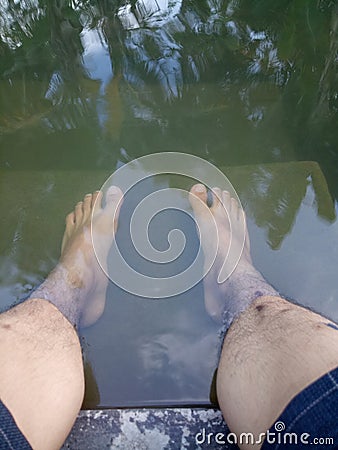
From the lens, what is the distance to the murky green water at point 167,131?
1234 millimetres

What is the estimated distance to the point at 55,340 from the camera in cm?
98

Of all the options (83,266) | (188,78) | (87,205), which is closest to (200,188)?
(87,205)

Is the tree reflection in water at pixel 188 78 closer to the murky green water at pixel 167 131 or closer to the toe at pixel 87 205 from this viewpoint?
the murky green water at pixel 167 131

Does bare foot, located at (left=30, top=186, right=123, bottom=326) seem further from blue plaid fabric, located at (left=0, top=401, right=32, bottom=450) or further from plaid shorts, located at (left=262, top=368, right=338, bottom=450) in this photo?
plaid shorts, located at (left=262, top=368, right=338, bottom=450)

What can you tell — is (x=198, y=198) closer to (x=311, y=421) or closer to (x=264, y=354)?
(x=264, y=354)

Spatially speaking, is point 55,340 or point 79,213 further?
point 79,213

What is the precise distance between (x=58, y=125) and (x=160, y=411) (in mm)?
1260

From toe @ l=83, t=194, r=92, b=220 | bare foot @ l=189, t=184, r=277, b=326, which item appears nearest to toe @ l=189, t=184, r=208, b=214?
bare foot @ l=189, t=184, r=277, b=326

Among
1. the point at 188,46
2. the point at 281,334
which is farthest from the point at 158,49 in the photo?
the point at 281,334

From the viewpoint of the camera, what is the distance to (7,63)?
6.64ft

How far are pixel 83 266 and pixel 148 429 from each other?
579mm

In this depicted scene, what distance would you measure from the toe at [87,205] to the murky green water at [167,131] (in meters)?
0.04

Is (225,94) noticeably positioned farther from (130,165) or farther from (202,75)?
(130,165)

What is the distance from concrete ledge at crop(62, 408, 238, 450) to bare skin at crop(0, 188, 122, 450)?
0.29 feet
